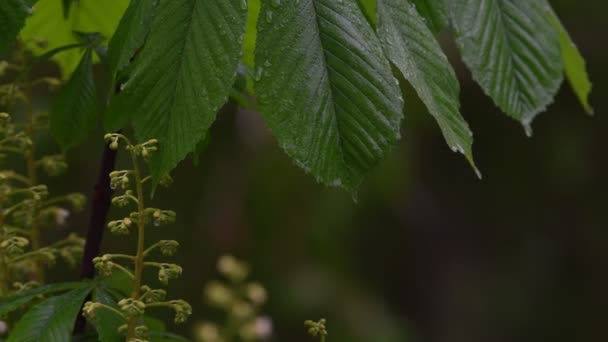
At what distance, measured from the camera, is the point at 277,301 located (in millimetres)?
4043

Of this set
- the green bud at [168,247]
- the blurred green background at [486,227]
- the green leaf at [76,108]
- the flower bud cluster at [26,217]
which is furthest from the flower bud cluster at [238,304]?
the blurred green background at [486,227]

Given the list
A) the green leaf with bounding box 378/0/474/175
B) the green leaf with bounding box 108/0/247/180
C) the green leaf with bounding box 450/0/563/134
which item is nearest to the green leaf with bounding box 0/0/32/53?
the green leaf with bounding box 108/0/247/180

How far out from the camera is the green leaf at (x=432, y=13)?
1041 mm

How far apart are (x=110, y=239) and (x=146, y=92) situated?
342 cm

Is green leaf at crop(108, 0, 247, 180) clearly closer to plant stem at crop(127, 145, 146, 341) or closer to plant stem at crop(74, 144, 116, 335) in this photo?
plant stem at crop(127, 145, 146, 341)

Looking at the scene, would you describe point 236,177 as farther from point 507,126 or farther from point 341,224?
point 507,126

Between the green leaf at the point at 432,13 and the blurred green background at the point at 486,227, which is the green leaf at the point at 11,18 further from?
the blurred green background at the point at 486,227

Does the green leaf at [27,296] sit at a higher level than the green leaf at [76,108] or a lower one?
lower

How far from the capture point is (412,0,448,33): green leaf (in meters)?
1.04

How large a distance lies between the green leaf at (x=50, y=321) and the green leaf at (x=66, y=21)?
0.32 m

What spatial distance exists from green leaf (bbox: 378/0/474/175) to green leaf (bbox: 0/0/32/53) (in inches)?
12.6

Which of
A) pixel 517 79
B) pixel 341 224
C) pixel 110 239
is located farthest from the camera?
pixel 110 239

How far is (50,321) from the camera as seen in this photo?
941 millimetres

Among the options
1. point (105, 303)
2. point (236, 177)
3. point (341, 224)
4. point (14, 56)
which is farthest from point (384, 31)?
point (341, 224)
